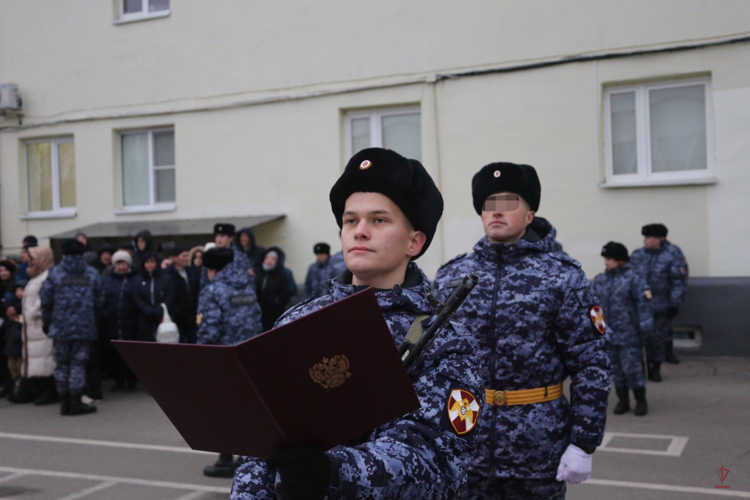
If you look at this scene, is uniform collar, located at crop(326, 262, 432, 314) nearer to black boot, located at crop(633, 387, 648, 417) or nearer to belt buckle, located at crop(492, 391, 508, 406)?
belt buckle, located at crop(492, 391, 508, 406)

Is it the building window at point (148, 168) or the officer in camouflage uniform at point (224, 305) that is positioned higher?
the building window at point (148, 168)

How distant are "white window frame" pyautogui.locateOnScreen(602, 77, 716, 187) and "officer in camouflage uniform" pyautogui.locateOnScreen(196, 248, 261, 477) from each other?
6276 mm

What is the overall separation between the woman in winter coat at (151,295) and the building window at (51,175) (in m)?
6.60

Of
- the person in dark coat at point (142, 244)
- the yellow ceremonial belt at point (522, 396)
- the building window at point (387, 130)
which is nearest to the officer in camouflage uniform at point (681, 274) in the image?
the building window at point (387, 130)

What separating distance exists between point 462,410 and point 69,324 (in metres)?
8.17

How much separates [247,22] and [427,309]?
1281cm

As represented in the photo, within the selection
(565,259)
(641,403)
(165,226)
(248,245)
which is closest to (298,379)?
(565,259)

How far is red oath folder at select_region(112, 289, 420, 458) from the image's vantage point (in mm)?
1576

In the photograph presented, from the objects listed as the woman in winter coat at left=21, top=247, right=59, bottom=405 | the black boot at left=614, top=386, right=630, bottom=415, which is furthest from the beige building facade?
the woman in winter coat at left=21, top=247, right=59, bottom=405

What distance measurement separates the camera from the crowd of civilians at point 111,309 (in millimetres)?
9727

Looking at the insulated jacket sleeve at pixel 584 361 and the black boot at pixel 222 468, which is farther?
the black boot at pixel 222 468

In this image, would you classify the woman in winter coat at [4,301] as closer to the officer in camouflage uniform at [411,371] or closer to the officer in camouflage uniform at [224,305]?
the officer in camouflage uniform at [224,305]

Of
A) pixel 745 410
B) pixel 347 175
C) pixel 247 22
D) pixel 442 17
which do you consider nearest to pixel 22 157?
pixel 247 22

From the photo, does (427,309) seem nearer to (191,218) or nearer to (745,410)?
(745,410)
